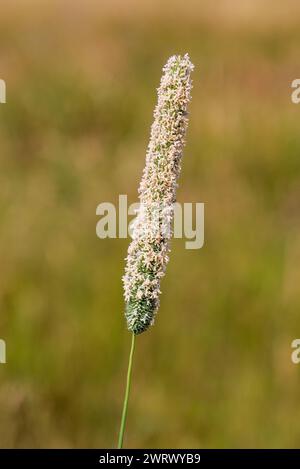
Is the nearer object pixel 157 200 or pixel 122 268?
pixel 157 200

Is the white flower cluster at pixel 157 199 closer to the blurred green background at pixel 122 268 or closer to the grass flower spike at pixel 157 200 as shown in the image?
the grass flower spike at pixel 157 200

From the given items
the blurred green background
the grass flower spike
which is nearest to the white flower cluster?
the grass flower spike

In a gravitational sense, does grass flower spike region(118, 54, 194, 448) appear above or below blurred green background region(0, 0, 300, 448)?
below

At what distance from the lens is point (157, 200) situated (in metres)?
1.08

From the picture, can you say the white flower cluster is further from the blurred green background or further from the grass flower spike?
the blurred green background

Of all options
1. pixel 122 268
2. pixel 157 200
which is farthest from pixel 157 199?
pixel 122 268

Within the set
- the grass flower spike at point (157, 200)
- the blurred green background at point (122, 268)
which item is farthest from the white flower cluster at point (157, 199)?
the blurred green background at point (122, 268)

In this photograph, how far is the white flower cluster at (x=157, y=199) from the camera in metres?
1.08

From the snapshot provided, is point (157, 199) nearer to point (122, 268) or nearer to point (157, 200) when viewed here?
point (157, 200)

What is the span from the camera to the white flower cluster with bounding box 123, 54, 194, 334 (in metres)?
1.08

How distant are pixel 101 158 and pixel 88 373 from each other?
8.66ft

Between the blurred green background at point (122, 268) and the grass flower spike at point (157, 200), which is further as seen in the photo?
the blurred green background at point (122, 268)

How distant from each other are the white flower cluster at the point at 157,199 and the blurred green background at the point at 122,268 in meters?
1.77

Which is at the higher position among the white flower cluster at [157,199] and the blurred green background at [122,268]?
the blurred green background at [122,268]
